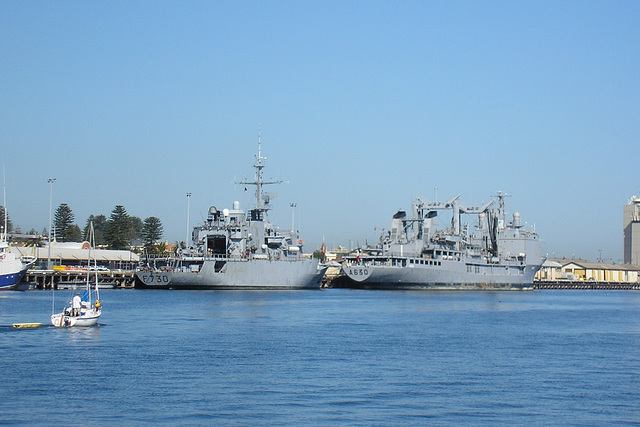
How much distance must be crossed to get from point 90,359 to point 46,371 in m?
2.65

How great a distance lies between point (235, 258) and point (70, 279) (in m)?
21.0

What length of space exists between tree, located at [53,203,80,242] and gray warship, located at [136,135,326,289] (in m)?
62.7

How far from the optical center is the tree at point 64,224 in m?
139

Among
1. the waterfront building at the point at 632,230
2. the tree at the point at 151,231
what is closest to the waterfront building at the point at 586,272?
the waterfront building at the point at 632,230

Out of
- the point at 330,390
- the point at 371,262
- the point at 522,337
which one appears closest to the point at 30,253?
the point at 371,262

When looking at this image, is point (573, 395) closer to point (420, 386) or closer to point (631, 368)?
point (420, 386)

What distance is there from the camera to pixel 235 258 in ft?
257

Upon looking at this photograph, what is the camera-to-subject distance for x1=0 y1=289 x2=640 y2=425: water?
2169cm

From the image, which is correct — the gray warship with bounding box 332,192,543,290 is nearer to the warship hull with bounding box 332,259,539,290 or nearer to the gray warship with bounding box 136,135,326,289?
the warship hull with bounding box 332,259,539,290

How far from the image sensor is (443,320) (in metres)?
48.9

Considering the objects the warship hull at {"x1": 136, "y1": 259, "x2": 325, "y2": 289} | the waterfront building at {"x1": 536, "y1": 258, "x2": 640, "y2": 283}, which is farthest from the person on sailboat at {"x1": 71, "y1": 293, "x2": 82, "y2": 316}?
the waterfront building at {"x1": 536, "y1": 258, "x2": 640, "y2": 283}

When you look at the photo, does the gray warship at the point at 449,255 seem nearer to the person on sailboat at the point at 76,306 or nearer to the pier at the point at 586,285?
the pier at the point at 586,285

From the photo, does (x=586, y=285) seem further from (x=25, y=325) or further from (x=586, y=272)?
(x=25, y=325)

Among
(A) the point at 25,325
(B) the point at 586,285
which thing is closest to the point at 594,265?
(B) the point at 586,285
